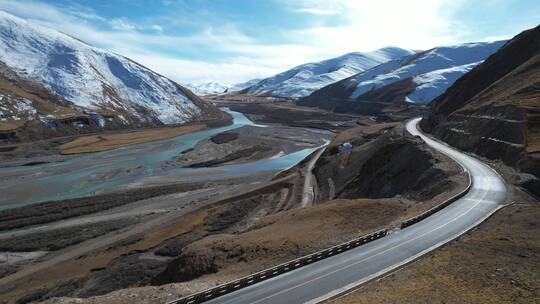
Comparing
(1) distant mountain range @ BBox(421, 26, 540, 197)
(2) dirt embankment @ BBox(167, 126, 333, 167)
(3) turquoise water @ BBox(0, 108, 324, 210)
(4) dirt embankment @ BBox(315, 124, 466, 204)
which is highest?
(1) distant mountain range @ BBox(421, 26, 540, 197)

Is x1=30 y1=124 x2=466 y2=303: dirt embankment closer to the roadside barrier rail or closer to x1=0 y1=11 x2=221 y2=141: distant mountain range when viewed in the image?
the roadside barrier rail

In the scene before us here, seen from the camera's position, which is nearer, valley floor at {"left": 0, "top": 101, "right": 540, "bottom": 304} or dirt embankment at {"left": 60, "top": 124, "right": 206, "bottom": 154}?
valley floor at {"left": 0, "top": 101, "right": 540, "bottom": 304}

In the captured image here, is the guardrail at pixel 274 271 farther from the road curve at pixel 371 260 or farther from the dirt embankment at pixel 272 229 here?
the dirt embankment at pixel 272 229

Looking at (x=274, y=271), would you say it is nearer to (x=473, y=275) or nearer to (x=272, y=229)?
(x=473, y=275)

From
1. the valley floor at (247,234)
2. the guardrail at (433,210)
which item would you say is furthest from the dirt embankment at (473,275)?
the guardrail at (433,210)

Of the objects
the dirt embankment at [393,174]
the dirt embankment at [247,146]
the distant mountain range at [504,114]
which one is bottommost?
the dirt embankment at [247,146]

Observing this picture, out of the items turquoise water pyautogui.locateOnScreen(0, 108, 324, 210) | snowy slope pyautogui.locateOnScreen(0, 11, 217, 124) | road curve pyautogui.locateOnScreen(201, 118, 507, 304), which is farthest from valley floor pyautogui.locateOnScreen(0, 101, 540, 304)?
snowy slope pyautogui.locateOnScreen(0, 11, 217, 124)

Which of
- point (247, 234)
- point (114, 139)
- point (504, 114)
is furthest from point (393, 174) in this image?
point (114, 139)
